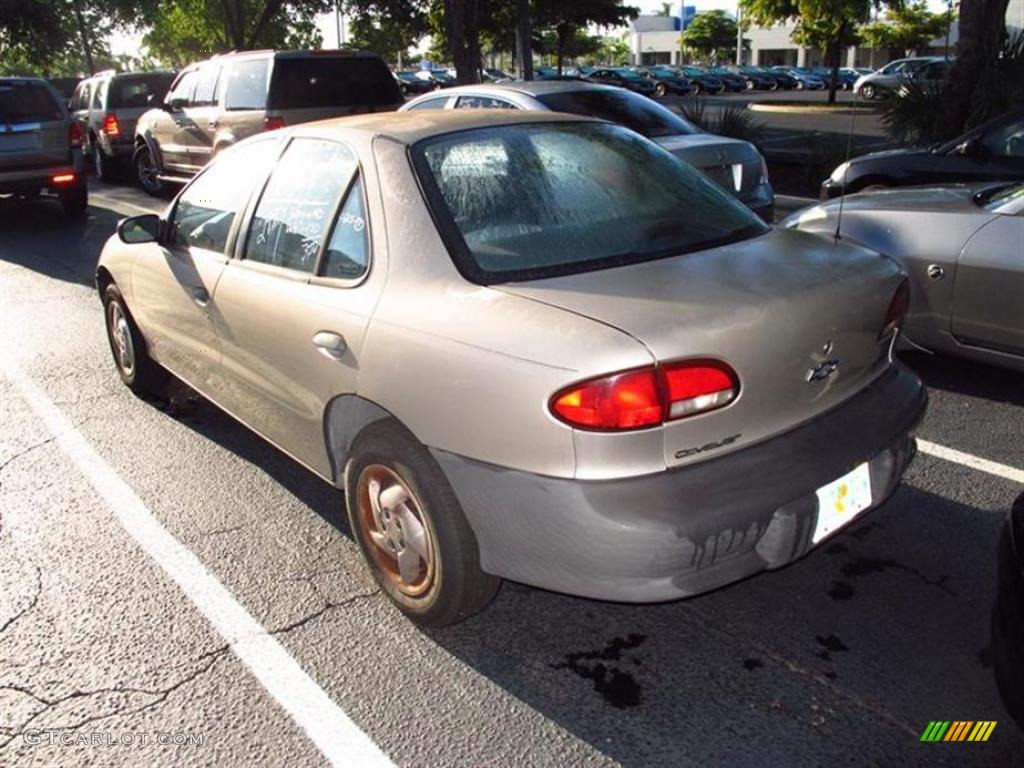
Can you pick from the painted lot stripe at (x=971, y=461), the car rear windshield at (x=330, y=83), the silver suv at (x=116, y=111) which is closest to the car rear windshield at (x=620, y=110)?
the car rear windshield at (x=330, y=83)

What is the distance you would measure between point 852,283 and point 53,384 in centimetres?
480

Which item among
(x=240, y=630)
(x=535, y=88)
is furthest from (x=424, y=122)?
(x=535, y=88)

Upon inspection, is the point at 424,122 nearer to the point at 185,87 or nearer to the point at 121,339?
the point at 121,339

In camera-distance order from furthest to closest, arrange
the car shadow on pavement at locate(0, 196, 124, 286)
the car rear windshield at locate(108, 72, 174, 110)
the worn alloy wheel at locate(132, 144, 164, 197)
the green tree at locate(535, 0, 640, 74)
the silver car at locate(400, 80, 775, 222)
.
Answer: the green tree at locate(535, 0, 640, 74), the car rear windshield at locate(108, 72, 174, 110), the worn alloy wheel at locate(132, 144, 164, 197), the car shadow on pavement at locate(0, 196, 124, 286), the silver car at locate(400, 80, 775, 222)

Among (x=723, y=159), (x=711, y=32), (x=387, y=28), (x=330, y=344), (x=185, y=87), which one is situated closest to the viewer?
(x=330, y=344)

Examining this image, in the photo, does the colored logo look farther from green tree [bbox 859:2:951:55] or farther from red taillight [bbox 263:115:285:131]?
green tree [bbox 859:2:951:55]

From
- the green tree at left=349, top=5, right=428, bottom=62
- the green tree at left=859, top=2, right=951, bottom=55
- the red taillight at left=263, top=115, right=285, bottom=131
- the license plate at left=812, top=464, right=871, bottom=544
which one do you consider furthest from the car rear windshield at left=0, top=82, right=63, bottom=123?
the green tree at left=859, top=2, right=951, bottom=55

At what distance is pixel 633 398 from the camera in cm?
250

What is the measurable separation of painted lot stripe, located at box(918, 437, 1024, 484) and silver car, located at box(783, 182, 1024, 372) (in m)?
0.69

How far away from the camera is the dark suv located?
10.9 metres

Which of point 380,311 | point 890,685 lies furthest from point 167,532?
point 890,685

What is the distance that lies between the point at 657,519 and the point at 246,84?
1028 centimetres

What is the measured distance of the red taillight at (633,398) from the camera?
8.20ft

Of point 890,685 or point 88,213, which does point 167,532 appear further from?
point 88,213
